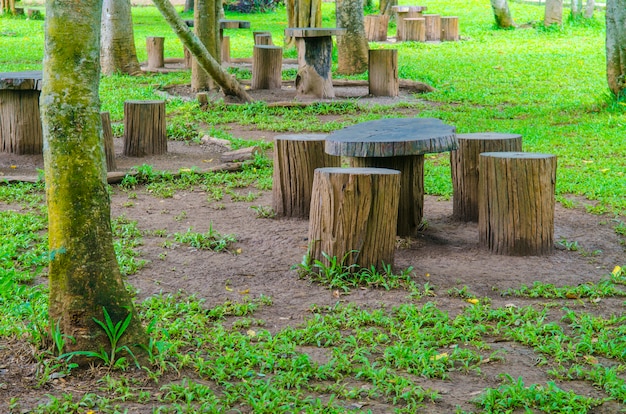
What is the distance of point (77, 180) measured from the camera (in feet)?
12.1

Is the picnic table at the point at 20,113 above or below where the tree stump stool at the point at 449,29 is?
below

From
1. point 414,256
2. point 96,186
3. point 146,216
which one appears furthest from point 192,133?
point 96,186

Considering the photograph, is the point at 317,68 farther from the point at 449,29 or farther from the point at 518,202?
the point at 449,29

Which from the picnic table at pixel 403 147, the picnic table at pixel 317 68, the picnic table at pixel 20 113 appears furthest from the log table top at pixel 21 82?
the picnic table at pixel 317 68

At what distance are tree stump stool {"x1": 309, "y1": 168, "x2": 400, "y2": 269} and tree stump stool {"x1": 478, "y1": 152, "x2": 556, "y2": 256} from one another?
2.79ft

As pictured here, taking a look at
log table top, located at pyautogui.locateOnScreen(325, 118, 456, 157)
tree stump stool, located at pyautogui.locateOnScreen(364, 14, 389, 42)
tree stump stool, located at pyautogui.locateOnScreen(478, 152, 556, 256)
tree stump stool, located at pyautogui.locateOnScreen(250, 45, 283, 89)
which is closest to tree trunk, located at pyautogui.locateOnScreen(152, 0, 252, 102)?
tree stump stool, located at pyautogui.locateOnScreen(250, 45, 283, 89)

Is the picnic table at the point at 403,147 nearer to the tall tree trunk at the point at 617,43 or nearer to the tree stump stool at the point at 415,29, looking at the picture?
the tall tree trunk at the point at 617,43

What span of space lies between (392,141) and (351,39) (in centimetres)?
1052

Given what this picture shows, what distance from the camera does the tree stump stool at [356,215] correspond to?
17.1 ft

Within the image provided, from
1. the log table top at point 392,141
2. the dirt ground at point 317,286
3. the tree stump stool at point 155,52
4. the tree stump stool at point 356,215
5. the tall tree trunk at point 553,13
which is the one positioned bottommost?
the dirt ground at point 317,286

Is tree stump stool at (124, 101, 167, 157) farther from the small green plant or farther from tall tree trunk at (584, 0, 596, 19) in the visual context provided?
tall tree trunk at (584, 0, 596, 19)

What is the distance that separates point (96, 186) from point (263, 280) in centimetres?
188

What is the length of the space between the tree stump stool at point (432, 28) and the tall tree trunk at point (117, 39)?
33.0 feet

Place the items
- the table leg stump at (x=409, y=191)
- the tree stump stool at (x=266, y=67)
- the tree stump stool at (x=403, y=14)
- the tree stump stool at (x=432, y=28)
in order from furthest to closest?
the tree stump stool at (x=403, y=14)
the tree stump stool at (x=432, y=28)
the tree stump stool at (x=266, y=67)
the table leg stump at (x=409, y=191)
